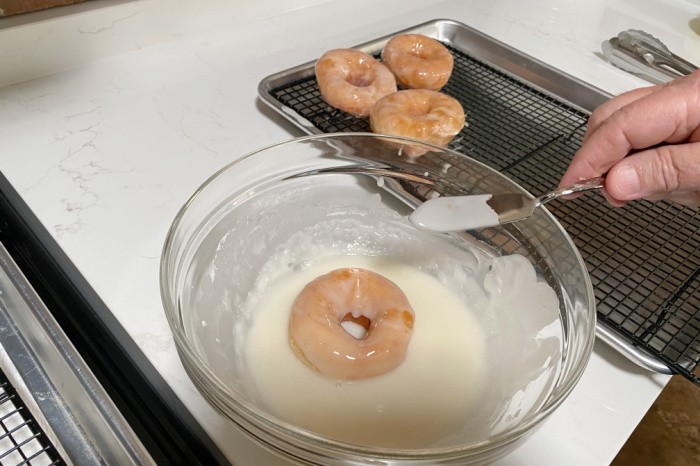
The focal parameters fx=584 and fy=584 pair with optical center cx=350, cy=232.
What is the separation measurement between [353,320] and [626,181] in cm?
34

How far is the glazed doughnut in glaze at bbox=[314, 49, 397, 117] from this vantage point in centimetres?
98

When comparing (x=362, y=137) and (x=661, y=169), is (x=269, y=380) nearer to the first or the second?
(x=362, y=137)

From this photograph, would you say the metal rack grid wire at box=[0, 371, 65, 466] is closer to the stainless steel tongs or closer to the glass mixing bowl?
the glass mixing bowl

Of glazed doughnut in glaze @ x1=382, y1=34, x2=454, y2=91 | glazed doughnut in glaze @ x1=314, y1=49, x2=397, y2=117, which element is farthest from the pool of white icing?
A: glazed doughnut in glaze @ x1=382, y1=34, x2=454, y2=91

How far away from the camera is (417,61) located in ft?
3.52

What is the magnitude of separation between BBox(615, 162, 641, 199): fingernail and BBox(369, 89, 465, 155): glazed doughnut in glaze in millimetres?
323

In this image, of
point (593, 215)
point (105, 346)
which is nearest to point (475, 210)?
point (593, 215)

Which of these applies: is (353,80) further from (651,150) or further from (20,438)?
(20,438)

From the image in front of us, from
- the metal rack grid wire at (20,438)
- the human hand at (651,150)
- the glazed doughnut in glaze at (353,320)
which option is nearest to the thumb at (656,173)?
the human hand at (651,150)

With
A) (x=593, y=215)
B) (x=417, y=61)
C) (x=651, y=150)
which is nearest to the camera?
(x=651, y=150)

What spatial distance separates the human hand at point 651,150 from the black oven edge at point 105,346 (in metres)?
0.52

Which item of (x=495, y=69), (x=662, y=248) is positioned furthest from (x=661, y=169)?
(x=495, y=69)

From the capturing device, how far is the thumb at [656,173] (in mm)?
625

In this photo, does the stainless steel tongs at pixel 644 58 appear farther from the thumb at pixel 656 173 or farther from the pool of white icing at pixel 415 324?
the pool of white icing at pixel 415 324
